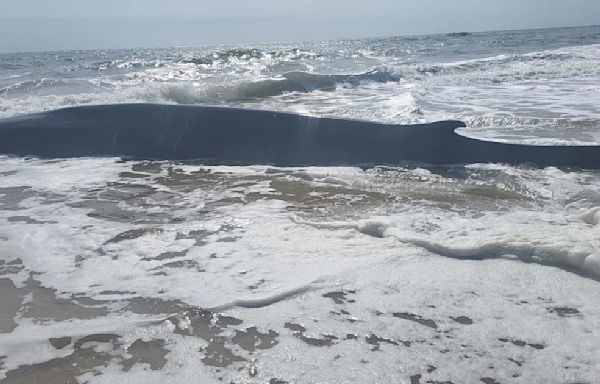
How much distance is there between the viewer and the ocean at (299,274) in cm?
206

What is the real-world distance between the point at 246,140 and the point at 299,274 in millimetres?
3422

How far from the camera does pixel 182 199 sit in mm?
4285

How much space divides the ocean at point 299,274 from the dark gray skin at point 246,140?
277mm

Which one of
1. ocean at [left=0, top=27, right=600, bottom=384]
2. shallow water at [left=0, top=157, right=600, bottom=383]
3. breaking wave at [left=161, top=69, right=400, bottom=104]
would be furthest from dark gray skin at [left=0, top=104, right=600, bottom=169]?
breaking wave at [left=161, top=69, right=400, bottom=104]

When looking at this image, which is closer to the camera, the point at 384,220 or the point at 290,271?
the point at 290,271

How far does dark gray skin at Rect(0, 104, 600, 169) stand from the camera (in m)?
5.25

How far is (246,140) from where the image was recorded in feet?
19.6

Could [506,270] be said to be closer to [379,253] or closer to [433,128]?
[379,253]

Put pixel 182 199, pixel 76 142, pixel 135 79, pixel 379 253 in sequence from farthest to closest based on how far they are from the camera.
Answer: pixel 135 79
pixel 76 142
pixel 182 199
pixel 379 253

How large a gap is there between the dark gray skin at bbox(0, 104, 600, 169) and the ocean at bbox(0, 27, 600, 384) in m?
0.28

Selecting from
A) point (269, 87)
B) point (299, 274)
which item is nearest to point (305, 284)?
point (299, 274)

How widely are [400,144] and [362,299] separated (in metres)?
3.25

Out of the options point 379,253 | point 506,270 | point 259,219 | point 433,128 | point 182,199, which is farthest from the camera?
point 433,128

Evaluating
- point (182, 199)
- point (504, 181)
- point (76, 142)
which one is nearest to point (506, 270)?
point (504, 181)
